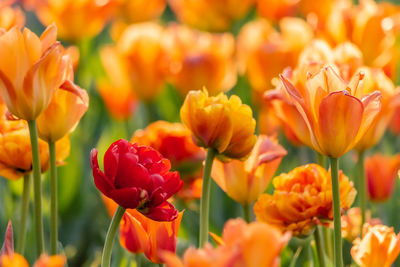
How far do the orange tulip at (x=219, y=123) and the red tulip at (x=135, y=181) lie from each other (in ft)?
0.27

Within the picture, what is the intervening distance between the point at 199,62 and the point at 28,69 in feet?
2.84

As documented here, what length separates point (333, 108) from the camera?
71cm

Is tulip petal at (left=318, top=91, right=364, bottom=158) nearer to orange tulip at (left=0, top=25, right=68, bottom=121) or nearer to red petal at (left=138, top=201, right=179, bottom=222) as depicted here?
red petal at (left=138, top=201, right=179, bottom=222)

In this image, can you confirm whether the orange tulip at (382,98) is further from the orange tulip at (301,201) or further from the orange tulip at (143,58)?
the orange tulip at (143,58)

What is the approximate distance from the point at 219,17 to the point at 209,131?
131 centimetres

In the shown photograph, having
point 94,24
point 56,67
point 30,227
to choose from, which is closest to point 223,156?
point 56,67

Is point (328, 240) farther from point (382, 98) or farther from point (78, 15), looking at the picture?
point (78, 15)

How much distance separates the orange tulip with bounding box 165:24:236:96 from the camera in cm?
157

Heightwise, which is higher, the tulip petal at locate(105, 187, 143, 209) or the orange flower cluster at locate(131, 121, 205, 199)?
the tulip petal at locate(105, 187, 143, 209)

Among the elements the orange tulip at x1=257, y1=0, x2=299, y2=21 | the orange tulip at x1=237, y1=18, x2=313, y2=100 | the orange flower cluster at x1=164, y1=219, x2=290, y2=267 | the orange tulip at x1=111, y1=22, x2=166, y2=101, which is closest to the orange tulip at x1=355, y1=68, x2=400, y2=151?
the orange flower cluster at x1=164, y1=219, x2=290, y2=267

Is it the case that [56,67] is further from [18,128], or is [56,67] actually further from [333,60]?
[333,60]

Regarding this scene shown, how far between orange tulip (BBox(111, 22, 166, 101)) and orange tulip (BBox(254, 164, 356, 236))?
83cm

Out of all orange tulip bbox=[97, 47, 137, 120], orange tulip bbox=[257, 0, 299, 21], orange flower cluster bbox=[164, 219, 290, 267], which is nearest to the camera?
orange flower cluster bbox=[164, 219, 290, 267]

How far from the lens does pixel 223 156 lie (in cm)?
80
